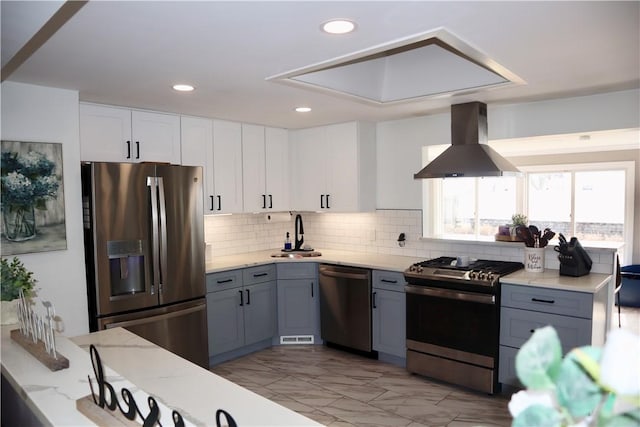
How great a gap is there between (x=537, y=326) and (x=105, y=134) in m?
3.55

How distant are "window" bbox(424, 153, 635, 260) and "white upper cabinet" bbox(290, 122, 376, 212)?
271 centimetres

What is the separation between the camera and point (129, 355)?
77.4 inches

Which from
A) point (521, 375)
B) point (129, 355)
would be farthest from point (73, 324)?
point (521, 375)

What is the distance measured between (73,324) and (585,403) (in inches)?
132

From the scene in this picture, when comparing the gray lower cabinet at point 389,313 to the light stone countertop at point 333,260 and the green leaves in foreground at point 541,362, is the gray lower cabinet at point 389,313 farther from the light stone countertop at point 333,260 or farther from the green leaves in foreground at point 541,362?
the green leaves in foreground at point 541,362

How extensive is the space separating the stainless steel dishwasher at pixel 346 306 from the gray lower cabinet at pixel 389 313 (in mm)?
70

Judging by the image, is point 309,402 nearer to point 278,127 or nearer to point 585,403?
point 278,127

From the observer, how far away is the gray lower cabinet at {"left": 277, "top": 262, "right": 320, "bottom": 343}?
15.0 feet

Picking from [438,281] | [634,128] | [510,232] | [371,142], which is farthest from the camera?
[371,142]

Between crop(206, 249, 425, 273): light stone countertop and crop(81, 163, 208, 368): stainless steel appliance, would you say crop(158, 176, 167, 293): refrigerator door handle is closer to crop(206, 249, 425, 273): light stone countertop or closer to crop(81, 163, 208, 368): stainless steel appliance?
crop(81, 163, 208, 368): stainless steel appliance

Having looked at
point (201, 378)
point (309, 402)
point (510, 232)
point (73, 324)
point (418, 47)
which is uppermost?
point (418, 47)

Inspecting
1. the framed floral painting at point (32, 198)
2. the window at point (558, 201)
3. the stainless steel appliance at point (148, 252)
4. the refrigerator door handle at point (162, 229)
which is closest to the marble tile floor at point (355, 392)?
the stainless steel appliance at point (148, 252)

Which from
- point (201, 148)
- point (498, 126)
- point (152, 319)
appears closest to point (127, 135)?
point (201, 148)

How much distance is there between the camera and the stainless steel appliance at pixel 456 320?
3.42 meters
